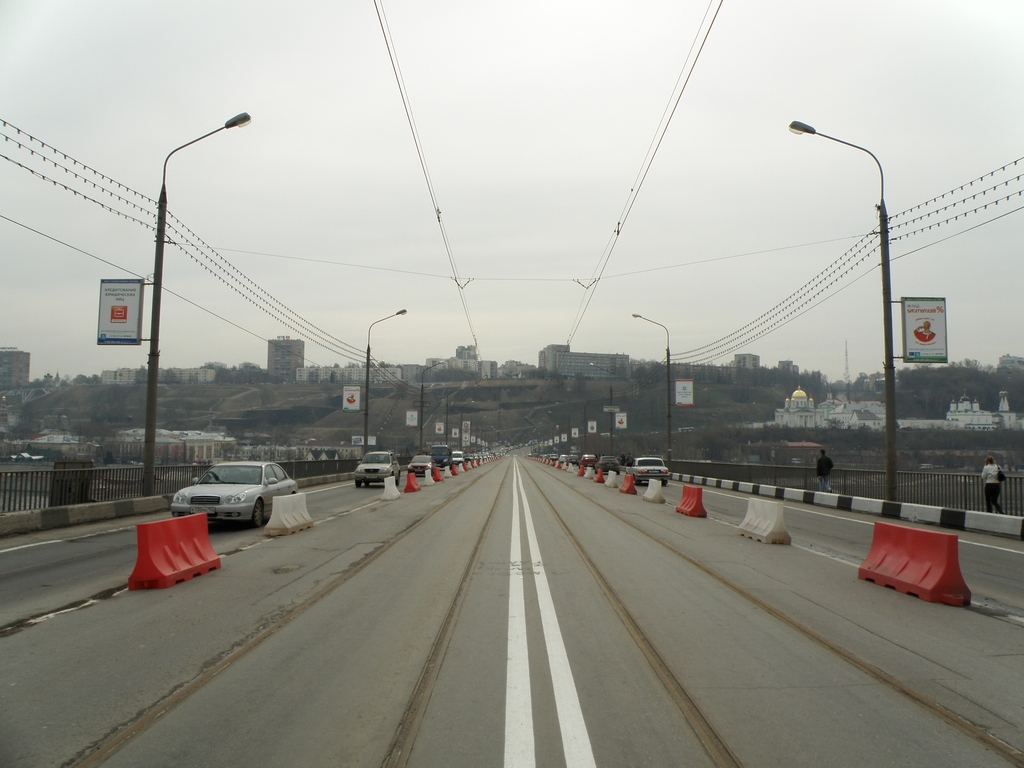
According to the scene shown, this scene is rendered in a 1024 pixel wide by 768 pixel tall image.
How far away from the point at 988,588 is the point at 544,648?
6.80 meters

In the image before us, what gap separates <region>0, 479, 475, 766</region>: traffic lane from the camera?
14.7 feet

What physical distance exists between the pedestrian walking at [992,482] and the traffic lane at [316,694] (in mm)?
15754

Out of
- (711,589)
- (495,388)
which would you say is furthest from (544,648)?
(495,388)

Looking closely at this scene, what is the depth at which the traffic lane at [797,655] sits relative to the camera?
13.9 feet

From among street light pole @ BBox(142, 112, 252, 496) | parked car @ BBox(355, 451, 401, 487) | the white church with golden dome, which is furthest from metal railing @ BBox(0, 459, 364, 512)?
the white church with golden dome

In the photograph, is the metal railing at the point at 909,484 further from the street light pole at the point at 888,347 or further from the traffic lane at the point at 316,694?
the traffic lane at the point at 316,694

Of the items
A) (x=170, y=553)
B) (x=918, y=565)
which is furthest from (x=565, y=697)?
(x=170, y=553)

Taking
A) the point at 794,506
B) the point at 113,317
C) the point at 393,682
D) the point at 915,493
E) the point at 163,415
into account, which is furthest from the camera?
the point at 163,415

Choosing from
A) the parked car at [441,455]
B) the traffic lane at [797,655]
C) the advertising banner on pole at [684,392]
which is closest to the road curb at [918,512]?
the traffic lane at [797,655]

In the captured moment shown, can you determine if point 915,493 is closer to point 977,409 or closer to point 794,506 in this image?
point 794,506

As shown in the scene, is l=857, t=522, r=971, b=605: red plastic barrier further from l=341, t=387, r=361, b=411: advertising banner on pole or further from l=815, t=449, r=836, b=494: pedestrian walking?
l=341, t=387, r=361, b=411: advertising banner on pole

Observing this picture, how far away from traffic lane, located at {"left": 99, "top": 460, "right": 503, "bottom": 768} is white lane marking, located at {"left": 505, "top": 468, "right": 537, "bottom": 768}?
2.37 feet

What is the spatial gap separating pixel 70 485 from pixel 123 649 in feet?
43.0

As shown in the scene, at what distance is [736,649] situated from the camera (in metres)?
6.27
